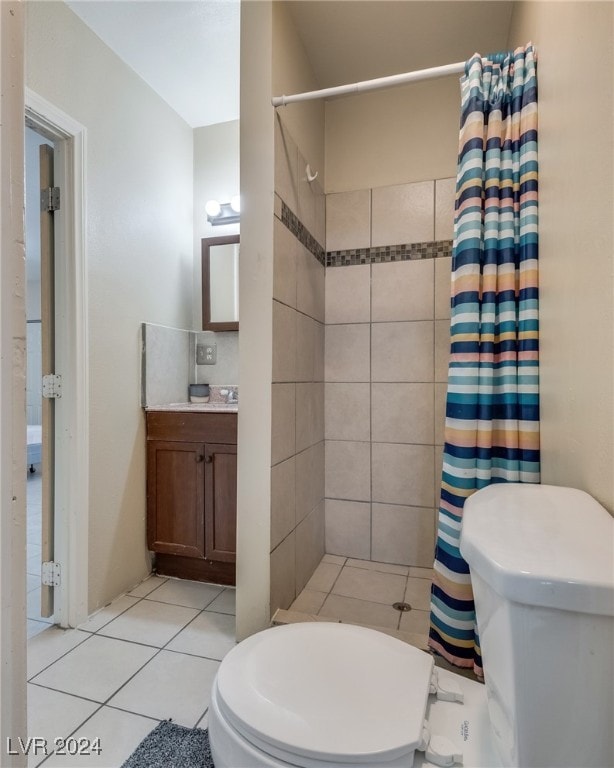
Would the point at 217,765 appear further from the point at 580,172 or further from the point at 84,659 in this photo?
the point at 580,172

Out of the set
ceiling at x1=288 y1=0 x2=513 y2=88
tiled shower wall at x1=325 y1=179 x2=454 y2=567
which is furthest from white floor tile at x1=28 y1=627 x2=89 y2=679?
ceiling at x1=288 y1=0 x2=513 y2=88

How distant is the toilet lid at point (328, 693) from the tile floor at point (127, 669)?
0.58 meters

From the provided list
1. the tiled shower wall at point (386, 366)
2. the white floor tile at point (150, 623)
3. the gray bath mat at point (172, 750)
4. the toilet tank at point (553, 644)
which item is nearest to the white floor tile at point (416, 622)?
the tiled shower wall at point (386, 366)

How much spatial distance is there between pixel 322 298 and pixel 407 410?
0.71m

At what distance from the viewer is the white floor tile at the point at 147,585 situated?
193cm

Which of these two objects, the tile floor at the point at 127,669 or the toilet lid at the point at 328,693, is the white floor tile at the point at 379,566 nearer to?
the tile floor at the point at 127,669

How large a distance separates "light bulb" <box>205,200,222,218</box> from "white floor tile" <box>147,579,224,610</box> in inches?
77.6

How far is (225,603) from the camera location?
1847mm

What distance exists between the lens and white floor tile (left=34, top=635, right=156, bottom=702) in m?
1.33

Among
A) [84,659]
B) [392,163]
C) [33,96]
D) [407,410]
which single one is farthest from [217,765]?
[392,163]

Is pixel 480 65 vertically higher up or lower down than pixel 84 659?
higher up

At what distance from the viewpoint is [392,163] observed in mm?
2064

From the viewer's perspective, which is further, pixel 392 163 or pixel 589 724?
pixel 392 163

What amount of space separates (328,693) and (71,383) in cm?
147
